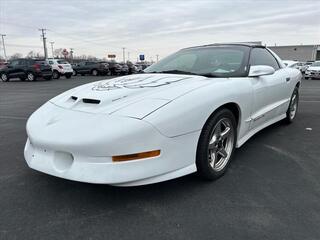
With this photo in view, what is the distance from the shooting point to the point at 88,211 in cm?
221

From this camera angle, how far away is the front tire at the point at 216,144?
248cm

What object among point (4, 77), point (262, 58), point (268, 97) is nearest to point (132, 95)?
point (268, 97)

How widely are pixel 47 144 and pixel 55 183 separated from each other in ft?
2.18

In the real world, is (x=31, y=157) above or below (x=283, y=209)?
above

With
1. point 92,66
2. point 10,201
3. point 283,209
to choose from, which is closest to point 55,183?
point 10,201

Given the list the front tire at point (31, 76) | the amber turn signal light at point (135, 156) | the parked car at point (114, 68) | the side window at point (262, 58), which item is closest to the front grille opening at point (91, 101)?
the amber turn signal light at point (135, 156)

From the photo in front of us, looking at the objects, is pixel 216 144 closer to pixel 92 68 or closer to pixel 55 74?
pixel 55 74

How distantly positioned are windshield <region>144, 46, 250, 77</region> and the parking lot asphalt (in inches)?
42.8

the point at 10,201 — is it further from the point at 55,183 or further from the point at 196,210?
the point at 196,210

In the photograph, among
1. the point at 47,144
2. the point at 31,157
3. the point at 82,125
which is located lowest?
the point at 31,157

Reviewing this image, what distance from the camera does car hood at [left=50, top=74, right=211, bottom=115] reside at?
7.57 ft

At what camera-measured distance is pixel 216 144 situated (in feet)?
8.93

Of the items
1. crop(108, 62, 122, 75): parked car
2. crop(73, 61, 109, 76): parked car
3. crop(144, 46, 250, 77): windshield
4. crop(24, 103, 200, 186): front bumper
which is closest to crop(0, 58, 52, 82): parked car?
crop(73, 61, 109, 76): parked car

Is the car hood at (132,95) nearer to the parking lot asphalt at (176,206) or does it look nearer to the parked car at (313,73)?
the parking lot asphalt at (176,206)
